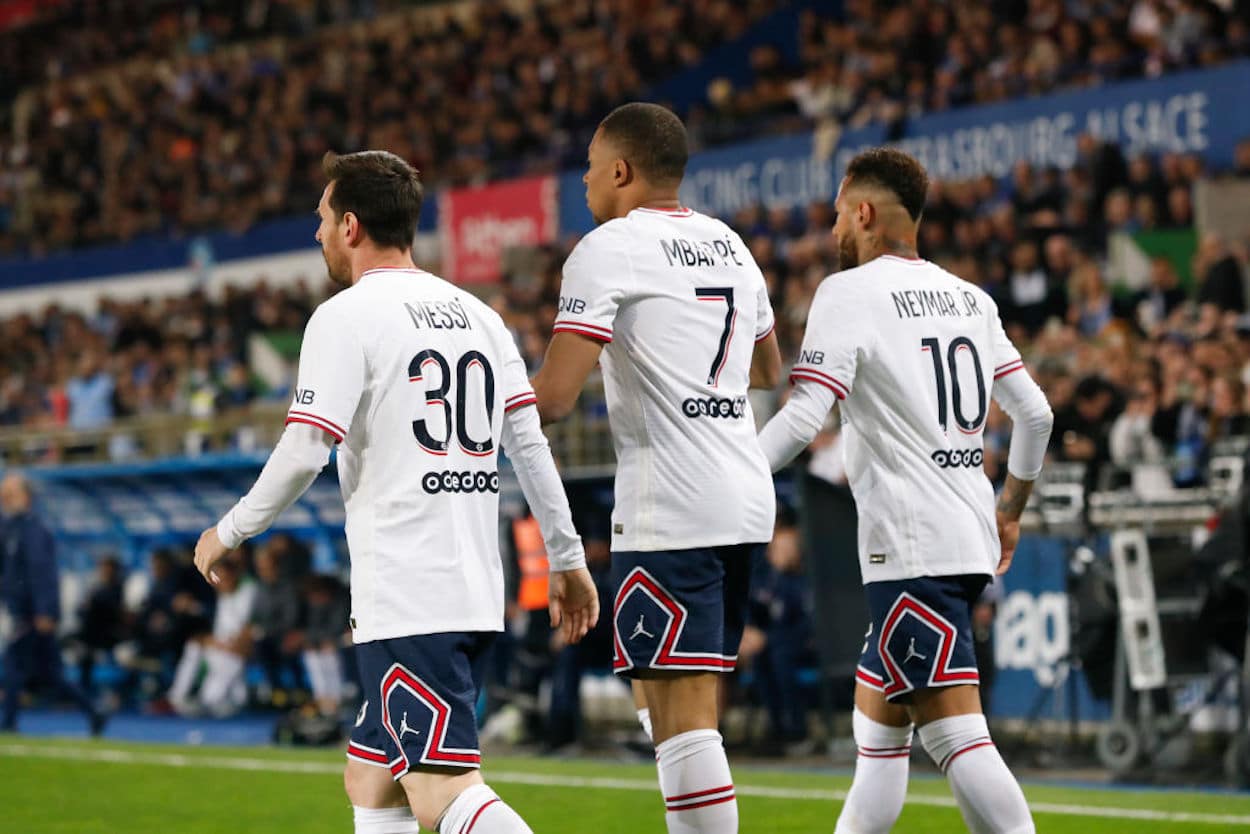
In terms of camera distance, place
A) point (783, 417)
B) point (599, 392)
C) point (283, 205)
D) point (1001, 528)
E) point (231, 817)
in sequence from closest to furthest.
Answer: point (783, 417) < point (1001, 528) < point (231, 817) < point (599, 392) < point (283, 205)

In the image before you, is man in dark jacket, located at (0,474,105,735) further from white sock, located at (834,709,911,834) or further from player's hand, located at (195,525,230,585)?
player's hand, located at (195,525,230,585)

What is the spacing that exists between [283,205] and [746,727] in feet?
56.9

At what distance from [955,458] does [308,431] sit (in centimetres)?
207

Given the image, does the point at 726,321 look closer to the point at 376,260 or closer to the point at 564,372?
the point at 564,372

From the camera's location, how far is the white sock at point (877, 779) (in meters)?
5.82

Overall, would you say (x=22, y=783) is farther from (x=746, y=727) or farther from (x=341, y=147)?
(x=341, y=147)

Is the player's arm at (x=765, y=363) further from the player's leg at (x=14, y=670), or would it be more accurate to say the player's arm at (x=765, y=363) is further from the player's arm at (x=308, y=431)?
the player's leg at (x=14, y=670)

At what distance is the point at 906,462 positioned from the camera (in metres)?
5.79

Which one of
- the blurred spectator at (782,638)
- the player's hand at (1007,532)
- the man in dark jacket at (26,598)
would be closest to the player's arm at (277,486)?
the player's hand at (1007,532)

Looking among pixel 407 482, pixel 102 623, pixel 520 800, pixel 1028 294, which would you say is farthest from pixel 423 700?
pixel 102 623

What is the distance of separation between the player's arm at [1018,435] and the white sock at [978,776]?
62 centimetres

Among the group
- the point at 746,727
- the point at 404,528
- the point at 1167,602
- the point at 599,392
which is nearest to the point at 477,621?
the point at 404,528

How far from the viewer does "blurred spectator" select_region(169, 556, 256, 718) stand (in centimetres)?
1759

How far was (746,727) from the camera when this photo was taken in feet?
44.1
